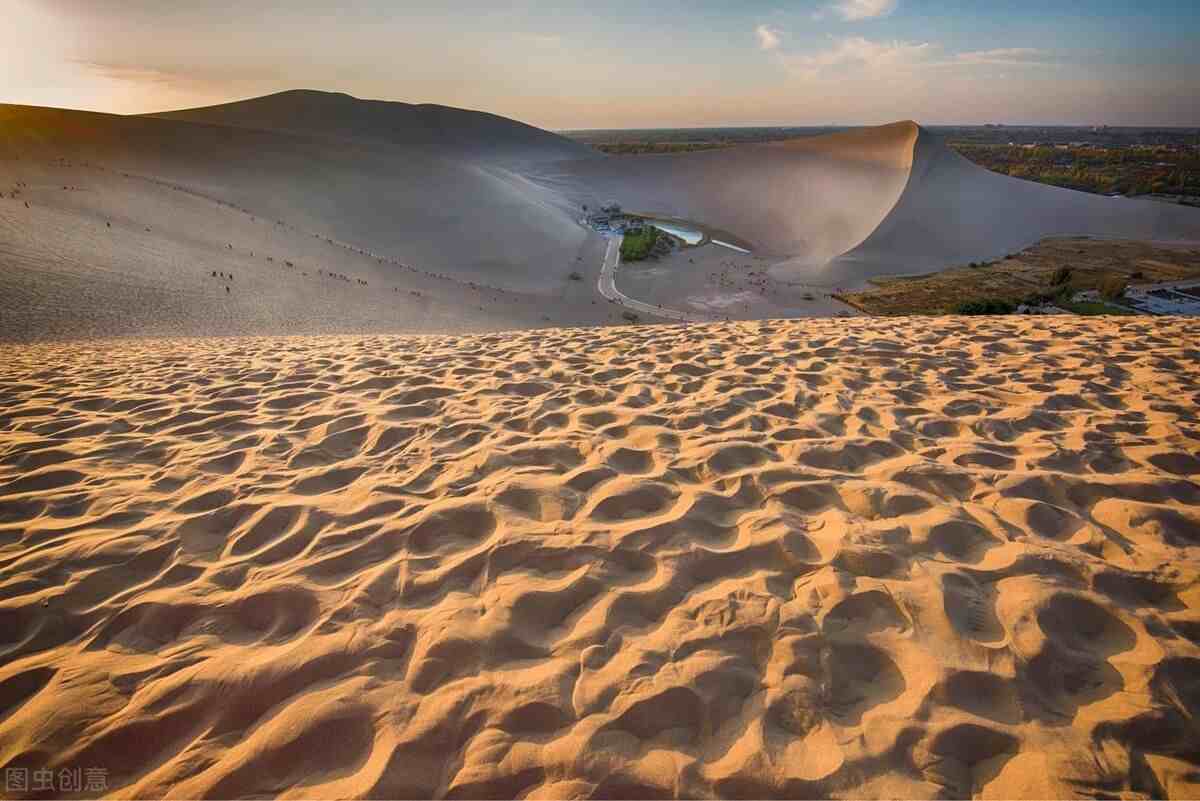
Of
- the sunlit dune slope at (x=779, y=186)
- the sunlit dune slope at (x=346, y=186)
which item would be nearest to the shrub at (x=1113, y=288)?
the sunlit dune slope at (x=779, y=186)

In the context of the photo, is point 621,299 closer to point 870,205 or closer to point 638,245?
point 638,245

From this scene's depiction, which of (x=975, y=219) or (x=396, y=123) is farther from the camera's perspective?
(x=396, y=123)

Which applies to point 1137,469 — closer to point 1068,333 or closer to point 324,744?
point 1068,333

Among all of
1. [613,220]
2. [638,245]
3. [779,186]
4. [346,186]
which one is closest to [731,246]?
[638,245]

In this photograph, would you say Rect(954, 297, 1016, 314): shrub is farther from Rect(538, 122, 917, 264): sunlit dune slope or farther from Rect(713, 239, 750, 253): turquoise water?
Rect(713, 239, 750, 253): turquoise water

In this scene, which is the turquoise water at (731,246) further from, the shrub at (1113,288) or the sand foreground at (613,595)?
the sand foreground at (613,595)

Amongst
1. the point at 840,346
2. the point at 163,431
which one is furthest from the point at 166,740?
the point at 840,346
